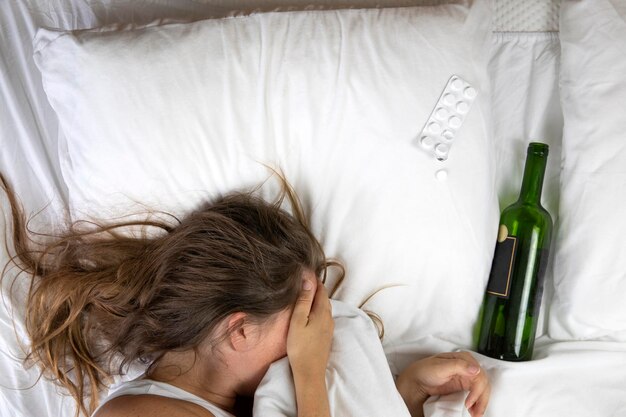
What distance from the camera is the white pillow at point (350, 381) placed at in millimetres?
993

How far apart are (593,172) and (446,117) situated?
298mm

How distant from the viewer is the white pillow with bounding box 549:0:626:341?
1.12 meters

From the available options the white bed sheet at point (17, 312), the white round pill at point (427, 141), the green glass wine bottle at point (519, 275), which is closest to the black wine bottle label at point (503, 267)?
the green glass wine bottle at point (519, 275)

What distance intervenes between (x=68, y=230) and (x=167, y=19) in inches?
16.6

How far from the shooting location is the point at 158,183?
104cm

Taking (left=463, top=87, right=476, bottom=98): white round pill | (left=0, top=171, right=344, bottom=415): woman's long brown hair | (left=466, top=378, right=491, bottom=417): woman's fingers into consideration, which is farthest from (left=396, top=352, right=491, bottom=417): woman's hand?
(left=463, top=87, right=476, bottom=98): white round pill

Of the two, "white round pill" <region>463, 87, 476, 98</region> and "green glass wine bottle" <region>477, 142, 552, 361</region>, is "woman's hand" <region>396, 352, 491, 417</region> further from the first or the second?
"white round pill" <region>463, 87, 476, 98</region>

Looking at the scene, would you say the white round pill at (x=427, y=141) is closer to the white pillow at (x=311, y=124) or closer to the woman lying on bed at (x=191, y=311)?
the white pillow at (x=311, y=124)

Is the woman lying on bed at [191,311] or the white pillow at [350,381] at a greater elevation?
the woman lying on bed at [191,311]

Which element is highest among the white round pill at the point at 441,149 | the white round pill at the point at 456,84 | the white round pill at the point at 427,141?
the white round pill at the point at 456,84

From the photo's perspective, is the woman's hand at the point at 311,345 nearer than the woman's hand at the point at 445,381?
Yes

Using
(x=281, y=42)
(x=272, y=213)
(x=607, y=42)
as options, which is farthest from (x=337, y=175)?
(x=607, y=42)

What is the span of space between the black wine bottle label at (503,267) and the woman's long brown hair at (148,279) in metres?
0.32

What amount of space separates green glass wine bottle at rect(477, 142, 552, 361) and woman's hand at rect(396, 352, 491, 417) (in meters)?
0.10
